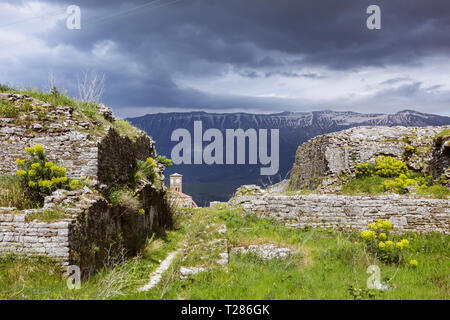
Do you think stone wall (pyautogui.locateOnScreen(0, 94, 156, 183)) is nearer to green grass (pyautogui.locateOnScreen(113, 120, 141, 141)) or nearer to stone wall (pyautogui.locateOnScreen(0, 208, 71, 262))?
stone wall (pyautogui.locateOnScreen(0, 208, 71, 262))

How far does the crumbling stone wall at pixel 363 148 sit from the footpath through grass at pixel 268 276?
313 inches

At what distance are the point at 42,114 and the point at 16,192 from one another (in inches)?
149

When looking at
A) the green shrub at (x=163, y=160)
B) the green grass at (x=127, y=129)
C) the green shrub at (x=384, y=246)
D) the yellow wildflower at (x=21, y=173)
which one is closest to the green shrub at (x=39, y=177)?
the yellow wildflower at (x=21, y=173)

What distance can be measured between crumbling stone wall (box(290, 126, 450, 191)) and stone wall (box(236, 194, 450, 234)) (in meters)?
5.91

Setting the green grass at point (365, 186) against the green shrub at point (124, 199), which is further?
the green grass at point (365, 186)

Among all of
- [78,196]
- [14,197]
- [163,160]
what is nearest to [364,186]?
[163,160]

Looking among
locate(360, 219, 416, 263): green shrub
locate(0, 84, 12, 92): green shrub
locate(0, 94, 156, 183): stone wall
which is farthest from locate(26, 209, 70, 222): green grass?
locate(360, 219, 416, 263): green shrub

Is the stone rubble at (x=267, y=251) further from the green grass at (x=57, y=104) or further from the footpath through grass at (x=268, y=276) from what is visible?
the green grass at (x=57, y=104)

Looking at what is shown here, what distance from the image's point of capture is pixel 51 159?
35.0 ft

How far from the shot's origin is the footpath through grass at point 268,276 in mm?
6656

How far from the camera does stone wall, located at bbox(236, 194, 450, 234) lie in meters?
12.3

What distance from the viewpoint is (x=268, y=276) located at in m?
7.77
